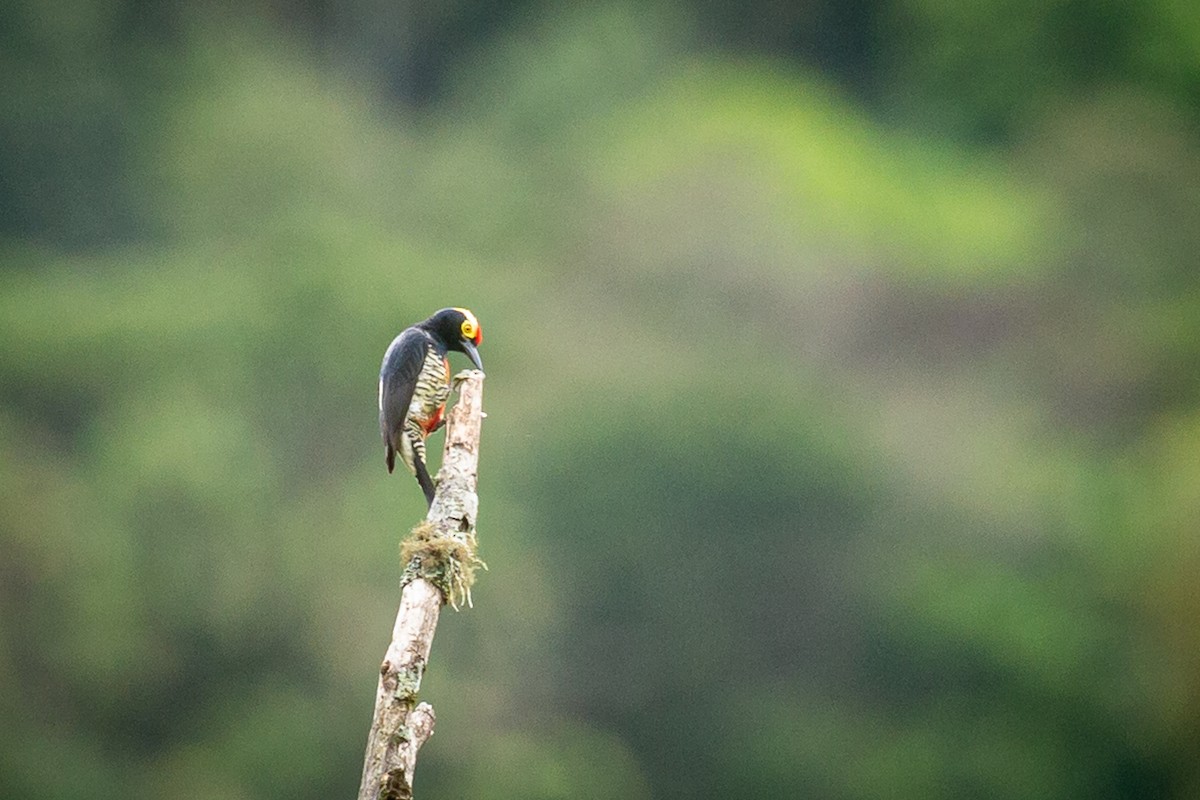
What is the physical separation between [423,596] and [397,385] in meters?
2.06

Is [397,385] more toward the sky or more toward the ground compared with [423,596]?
more toward the sky

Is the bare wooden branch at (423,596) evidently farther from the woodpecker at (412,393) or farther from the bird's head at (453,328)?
the bird's head at (453,328)

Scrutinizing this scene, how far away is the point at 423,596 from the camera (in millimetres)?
5234

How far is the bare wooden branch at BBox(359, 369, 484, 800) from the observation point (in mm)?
4727

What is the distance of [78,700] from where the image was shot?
73.0 feet

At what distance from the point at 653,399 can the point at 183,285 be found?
10.2 m

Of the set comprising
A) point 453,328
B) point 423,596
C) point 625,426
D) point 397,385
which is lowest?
point 423,596

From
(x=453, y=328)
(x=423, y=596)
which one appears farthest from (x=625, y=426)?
(x=423, y=596)

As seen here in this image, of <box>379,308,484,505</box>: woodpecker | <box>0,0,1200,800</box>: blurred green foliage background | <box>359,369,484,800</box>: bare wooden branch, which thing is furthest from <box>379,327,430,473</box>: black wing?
<box>0,0,1200,800</box>: blurred green foliage background

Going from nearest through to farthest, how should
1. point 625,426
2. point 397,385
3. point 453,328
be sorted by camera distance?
point 397,385, point 453,328, point 625,426

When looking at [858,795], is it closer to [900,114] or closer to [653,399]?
[653,399]

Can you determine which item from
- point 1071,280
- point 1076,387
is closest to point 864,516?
point 1076,387

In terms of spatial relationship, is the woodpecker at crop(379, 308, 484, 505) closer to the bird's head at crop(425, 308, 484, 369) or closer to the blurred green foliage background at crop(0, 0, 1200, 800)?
the bird's head at crop(425, 308, 484, 369)

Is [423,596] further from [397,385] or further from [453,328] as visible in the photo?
[453,328]
